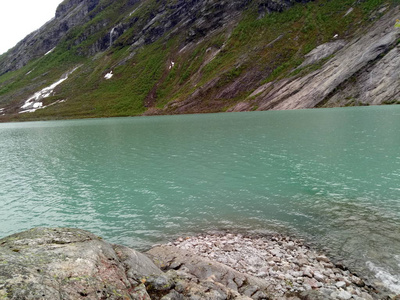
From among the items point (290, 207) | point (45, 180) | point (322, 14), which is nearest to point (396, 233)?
point (290, 207)

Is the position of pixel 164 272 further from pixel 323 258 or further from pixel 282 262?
pixel 323 258

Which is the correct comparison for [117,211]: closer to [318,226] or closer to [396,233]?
[318,226]

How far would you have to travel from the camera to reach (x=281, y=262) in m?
12.1

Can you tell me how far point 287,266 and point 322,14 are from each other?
178 m

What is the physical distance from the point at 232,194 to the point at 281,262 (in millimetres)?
10056

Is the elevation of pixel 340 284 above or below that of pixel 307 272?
below

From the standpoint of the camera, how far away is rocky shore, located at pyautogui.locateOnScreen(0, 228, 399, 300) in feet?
22.9

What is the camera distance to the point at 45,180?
29.3 meters

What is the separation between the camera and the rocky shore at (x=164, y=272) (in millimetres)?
6969

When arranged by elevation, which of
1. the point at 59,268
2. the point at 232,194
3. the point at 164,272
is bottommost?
the point at 232,194

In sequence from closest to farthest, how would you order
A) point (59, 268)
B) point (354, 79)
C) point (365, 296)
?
point (59, 268), point (365, 296), point (354, 79)

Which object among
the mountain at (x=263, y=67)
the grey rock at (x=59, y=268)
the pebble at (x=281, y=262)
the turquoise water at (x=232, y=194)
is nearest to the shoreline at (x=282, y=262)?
the pebble at (x=281, y=262)

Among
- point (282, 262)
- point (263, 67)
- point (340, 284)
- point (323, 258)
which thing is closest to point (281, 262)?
point (282, 262)

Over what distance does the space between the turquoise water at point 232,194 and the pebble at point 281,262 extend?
3.48 feet
